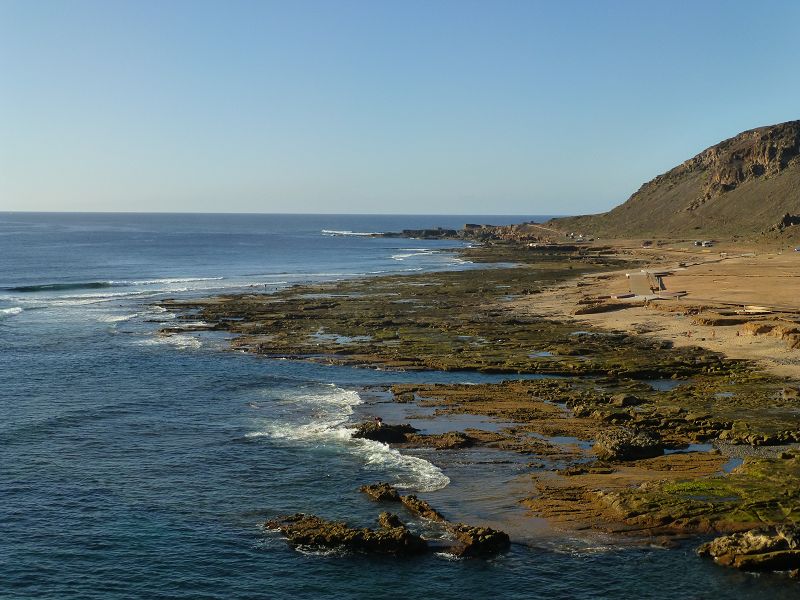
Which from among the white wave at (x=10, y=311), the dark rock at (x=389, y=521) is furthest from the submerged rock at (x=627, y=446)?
the white wave at (x=10, y=311)

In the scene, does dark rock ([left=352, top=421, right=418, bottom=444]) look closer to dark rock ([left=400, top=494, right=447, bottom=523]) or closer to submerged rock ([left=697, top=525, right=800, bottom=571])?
dark rock ([left=400, top=494, right=447, bottom=523])

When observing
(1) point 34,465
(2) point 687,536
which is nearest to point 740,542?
(2) point 687,536

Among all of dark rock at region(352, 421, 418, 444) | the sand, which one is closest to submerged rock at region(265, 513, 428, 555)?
dark rock at region(352, 421, 418, 444)

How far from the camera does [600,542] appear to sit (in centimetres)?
2802

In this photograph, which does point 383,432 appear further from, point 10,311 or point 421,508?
point 10,311

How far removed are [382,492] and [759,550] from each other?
13970mm

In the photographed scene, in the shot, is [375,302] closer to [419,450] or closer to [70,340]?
[70,340]

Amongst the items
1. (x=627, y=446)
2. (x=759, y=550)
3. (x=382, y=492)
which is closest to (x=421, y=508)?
(x=382, y=492)

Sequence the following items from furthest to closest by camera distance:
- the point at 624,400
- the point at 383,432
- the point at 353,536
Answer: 1. the point at 624,400
2. the point at 383,432
3. the point at 353,536

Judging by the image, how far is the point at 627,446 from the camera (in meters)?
36.0

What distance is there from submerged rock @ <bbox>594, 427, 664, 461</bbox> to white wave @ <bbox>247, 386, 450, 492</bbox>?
7465 mm

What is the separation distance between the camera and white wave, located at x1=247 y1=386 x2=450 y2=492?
34.8 metres

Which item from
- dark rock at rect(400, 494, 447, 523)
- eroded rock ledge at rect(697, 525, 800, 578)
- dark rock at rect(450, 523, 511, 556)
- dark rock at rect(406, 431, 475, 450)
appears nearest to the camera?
eroded rock ledge at rect(697, 525, 800, 578)

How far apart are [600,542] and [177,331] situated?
55311 mm
